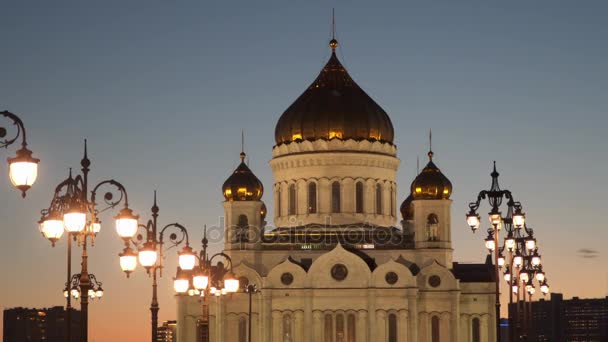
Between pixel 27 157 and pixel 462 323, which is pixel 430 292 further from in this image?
pixel 27 157

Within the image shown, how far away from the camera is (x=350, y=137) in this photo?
3059 inches

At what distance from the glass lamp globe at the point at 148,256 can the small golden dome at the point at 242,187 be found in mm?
45955

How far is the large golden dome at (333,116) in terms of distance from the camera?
77.8 m

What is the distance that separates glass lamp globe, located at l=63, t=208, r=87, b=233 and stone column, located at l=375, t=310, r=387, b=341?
4901cm

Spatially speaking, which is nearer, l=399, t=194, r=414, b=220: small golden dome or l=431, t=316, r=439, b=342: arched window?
l=431, t=316, r=439, b=342: arched window

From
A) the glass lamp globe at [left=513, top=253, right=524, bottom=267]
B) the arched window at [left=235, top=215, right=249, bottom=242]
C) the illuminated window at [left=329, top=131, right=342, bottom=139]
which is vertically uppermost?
the illuminated window at [left=329, top=131, right=342, bottom=139]

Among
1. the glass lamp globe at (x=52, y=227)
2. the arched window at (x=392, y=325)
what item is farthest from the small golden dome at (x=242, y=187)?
the glass lamp globe at (x=52, y=227)

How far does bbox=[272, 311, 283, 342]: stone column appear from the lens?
7062cm

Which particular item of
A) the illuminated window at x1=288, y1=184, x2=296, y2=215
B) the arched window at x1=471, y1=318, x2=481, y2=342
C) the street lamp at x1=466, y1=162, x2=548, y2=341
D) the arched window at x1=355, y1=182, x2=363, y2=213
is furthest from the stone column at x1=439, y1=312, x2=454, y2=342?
the street lamp at x1=466, y1=162, x2=548, y2=341

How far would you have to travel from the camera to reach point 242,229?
74.8 metres

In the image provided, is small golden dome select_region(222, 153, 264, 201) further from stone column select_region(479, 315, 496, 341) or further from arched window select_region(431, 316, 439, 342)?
stone column select_region(479, 315, 496, 341)

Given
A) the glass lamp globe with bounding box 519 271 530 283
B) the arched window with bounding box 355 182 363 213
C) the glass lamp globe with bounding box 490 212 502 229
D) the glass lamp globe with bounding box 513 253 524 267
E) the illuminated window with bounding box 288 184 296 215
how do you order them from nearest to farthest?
1. the glass lamp globe with bounding box 490 212 502 229
2. the glass lamp globe with bounding box 513 253 524 267
3. the glass lamp globe with bounding box 519 271 530 283
4. the arched window with bounding box 355 182 363 213
5. the illuminated window with bounding box 288 184 296 215

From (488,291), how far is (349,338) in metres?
8.74

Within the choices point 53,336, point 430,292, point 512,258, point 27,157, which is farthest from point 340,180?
point 27,157
